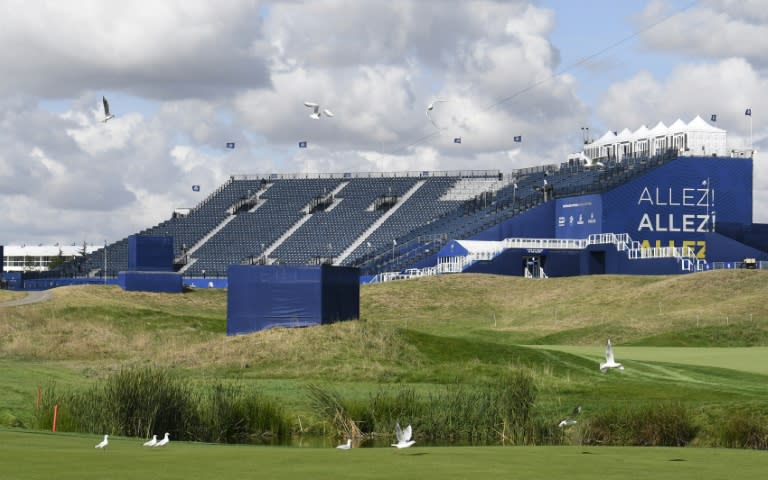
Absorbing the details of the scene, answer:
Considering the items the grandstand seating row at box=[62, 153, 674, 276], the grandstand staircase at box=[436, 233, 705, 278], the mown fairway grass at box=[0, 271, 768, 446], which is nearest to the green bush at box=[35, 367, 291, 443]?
the mown fairway grass at box=[0, 271, 768, 446]

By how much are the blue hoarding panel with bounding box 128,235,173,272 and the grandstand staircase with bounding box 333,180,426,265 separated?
30392 mm

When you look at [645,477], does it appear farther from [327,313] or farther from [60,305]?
[60,305]

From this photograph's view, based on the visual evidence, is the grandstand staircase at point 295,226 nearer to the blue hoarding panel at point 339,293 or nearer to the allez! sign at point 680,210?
the allez! sign at point 680,210

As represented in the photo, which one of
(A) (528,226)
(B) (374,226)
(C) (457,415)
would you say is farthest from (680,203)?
(C) (457,415)

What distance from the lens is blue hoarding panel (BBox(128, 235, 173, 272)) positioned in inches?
3334

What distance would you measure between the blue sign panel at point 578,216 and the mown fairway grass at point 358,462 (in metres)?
85.9

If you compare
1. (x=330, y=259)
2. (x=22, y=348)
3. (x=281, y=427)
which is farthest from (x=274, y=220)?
(x=281, y=427)

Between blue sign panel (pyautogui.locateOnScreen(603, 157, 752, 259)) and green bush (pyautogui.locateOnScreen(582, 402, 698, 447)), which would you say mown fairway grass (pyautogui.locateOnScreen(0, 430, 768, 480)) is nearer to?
green bush (pyautogui.locateOnScreen(582, 402, 698, 447))

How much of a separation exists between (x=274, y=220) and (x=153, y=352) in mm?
80617

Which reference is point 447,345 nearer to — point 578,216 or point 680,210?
point 578,216

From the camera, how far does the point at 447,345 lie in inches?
1909

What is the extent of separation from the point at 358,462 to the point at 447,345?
29510 mm

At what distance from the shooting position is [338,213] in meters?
128

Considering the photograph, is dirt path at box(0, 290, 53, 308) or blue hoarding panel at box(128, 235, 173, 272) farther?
blue hoarding panel at box(128, 235, 173, 272)
